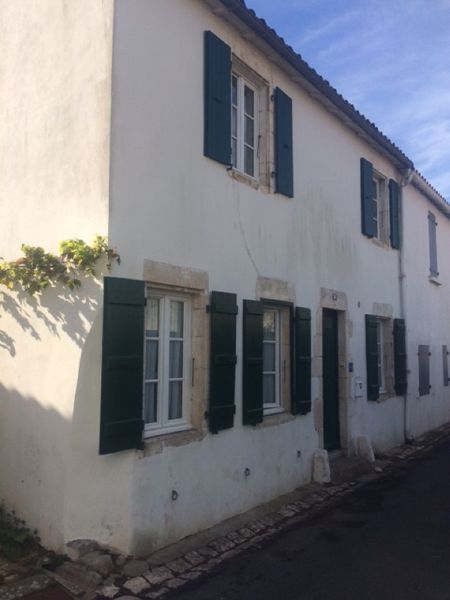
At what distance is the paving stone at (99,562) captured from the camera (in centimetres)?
443

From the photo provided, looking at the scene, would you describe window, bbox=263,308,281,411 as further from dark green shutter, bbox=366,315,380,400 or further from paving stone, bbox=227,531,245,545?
dark green shutter, bbox=366,315,380,400

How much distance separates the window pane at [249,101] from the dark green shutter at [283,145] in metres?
0.30

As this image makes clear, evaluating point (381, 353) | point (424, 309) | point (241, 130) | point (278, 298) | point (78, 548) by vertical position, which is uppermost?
point (241, 130)

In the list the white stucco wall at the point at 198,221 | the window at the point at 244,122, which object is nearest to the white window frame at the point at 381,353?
the white stucco wall at the point at 198,221

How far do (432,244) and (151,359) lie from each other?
32.3 feet

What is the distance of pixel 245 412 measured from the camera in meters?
6.27

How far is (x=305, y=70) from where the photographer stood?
7.44m

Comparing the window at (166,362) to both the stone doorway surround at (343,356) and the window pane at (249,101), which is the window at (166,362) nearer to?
the window pane at (249,101)

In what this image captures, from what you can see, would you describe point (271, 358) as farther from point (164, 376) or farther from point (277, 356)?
point (164, 376)

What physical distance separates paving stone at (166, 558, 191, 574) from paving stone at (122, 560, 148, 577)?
A: 221mm

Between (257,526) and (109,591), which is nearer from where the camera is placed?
(109,591)

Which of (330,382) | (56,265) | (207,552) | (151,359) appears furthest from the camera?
(330,382)

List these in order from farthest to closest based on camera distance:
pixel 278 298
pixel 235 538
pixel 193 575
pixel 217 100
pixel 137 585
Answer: pixel 278 298, pixel 217 100, pixel 235 538, pixel 193 575, pixel 137 585

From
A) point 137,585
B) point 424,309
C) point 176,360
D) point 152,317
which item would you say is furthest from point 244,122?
point 424,309
